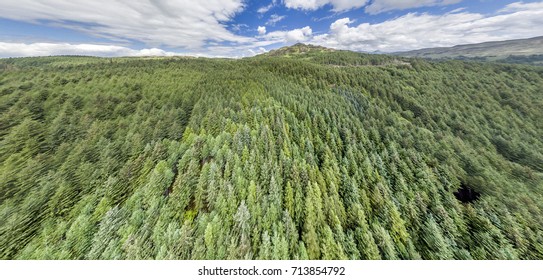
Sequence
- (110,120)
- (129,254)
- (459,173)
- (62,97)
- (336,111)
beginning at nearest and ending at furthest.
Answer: (129,254) → (459,173) → (110,120) → (62,97) → (336,111)

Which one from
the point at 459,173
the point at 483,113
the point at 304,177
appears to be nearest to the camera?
the point at 304,177

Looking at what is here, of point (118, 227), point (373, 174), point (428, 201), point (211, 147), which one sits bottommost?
point (428, 201)

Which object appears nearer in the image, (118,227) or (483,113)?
(118,227)

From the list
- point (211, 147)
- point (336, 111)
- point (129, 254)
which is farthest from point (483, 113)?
point (129, 254)

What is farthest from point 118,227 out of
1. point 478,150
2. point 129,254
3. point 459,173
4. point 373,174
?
point 478,150

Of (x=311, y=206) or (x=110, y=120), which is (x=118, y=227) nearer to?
(x=311, y=206)

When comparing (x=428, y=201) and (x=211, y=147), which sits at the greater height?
(x=211, y=147)

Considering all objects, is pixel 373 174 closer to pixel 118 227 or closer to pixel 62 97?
pixel 118 227
